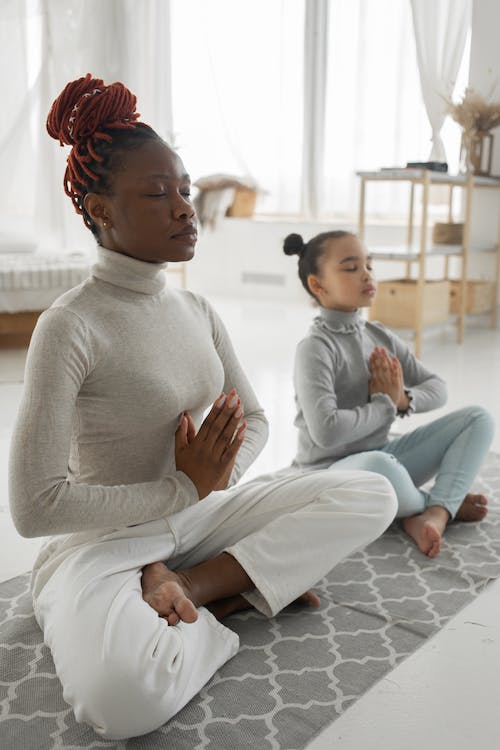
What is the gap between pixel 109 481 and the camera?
4.03ft

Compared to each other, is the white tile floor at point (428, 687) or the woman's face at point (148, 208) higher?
the woman's face at point (148, 208)

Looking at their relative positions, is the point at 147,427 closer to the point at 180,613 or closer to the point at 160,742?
the point at 180,613

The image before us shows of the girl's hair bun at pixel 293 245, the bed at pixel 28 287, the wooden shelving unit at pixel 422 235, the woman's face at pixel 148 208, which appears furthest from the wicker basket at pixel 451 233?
the woman's face at pixel 148 208

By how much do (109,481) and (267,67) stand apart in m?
4.88

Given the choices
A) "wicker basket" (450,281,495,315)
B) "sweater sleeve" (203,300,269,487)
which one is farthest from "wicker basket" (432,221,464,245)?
"sweater sleeve" (203,300,269,487)

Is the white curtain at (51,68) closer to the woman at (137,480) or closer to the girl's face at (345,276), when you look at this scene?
the girl's face at (345,276)

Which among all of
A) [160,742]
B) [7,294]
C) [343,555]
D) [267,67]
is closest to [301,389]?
[343,555]

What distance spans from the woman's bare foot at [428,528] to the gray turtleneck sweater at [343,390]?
0.67 feet

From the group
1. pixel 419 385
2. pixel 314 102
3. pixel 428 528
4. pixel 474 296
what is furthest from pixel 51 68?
pixel 428 528

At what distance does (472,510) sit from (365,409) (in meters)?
0.35

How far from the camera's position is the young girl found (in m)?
1.70

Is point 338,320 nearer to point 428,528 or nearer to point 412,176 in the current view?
point 428,528

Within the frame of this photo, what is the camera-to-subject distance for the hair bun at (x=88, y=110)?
1.18 m

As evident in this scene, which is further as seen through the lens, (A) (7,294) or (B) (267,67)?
(B) (267,67)
